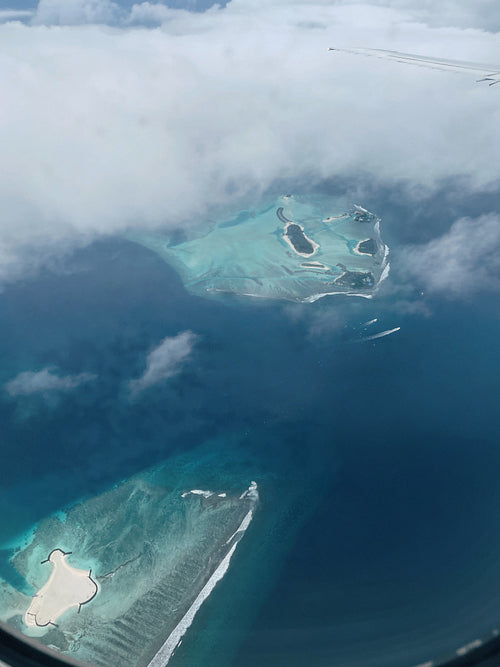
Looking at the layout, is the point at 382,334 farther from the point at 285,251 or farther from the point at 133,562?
the point at 133,562

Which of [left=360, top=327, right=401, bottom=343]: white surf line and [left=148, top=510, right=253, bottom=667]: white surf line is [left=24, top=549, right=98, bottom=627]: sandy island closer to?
[left=148, top=510, right=253, bottom=667]: white surf line

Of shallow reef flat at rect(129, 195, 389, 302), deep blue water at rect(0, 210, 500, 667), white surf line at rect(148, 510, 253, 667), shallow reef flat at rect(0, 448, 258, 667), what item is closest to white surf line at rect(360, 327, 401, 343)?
deep blue water at rect(0, 210, 500, 667)

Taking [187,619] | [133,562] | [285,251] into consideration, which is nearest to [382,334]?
[285,251]

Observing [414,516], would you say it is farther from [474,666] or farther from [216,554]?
[216,554]

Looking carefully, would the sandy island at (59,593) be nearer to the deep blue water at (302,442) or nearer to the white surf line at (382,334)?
the deep blue water at (302,442)

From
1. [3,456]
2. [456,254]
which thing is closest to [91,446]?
[3,456]
